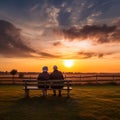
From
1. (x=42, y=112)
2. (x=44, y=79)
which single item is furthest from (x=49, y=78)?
(x=42, y=112)

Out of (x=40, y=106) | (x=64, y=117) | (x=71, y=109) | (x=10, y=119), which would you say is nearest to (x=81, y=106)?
(x=71, y=109)

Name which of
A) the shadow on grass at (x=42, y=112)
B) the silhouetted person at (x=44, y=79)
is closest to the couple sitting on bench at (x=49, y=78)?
the silhouetted person at (x=44, y=79)

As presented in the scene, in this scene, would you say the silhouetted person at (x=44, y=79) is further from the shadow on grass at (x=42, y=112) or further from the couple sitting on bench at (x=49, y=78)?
the shadow on grass at (x=42, y=112)

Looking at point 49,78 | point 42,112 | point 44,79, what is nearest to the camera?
point 42,112

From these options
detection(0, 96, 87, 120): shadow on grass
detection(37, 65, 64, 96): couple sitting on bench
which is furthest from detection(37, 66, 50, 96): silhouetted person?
detection(0, 96, 87, 120): shadow on grass

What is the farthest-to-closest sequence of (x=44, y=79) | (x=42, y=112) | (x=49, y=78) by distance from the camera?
(x=49, y=78)
(x=44, y=79)
(x=42, y=112)

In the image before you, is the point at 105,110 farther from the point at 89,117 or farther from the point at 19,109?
the point at 19,109

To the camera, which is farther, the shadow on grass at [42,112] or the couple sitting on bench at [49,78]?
the couple sitting on bench at [49,78]

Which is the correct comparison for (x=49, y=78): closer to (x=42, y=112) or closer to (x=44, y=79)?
(x=44, y=79)

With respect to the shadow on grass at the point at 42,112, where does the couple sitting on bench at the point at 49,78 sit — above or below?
above

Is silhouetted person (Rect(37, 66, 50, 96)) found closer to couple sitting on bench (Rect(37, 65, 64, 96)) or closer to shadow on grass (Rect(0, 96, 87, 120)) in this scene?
couple sitting on bench (Rect(37, 65, 64, 96))

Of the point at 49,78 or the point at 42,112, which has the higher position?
the point at 49,78

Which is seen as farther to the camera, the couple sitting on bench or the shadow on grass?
the couple sitting on bench

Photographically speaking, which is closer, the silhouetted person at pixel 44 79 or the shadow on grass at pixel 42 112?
the shadow on grass at pixel 42 112
